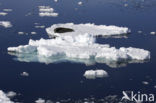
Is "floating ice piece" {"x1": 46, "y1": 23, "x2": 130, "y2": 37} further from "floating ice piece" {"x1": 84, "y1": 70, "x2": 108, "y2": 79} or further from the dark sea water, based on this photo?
"floating ice piece" {"x1": 84, "y1": 70, "x2": 108, "y2": 79}

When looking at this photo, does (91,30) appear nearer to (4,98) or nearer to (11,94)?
(11,94)

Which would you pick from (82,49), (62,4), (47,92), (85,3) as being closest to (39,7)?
(62,4)

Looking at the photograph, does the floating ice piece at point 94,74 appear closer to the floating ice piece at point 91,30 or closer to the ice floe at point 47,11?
the floating ice piece at point 91,30

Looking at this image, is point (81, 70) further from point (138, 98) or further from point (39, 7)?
point (39, 7)

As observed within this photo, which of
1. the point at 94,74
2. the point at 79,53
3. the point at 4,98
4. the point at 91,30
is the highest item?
the point at 91,30

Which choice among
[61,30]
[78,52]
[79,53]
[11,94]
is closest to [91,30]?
[61,30]
